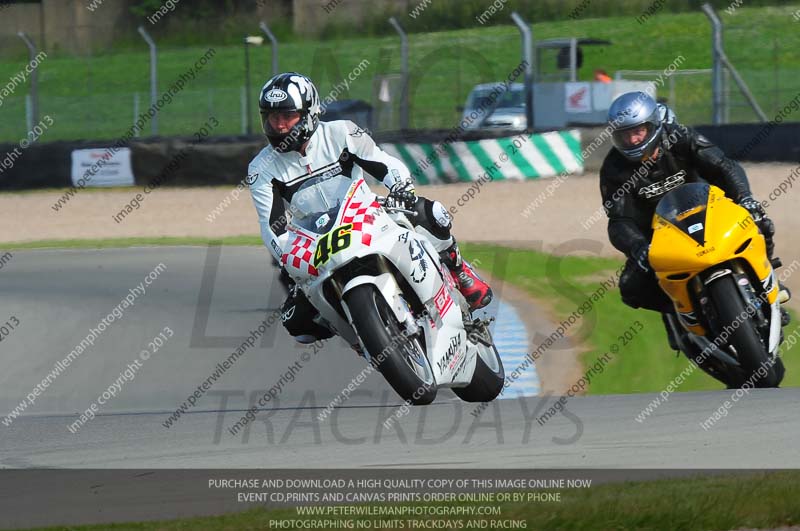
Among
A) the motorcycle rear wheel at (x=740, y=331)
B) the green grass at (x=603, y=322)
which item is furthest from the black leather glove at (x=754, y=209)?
the green grass at (x=603, y=322)

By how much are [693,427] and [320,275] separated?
206cm

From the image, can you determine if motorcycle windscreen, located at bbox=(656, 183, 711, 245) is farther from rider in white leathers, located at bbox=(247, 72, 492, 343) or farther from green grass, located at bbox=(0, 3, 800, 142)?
green grass, located at bbox=(0, 3, 800, 142)

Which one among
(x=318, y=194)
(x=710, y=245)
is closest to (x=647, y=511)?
(x=710, y=245)

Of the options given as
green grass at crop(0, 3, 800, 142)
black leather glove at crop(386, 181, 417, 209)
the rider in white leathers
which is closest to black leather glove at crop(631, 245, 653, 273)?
the rider in white leathers

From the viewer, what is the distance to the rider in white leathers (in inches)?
280

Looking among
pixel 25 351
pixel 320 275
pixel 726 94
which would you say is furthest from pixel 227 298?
pixel 726 94

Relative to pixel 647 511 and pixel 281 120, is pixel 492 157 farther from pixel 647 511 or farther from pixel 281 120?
pixel 647 511

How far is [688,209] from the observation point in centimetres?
721

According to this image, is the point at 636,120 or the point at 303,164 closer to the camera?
the point at 303,164

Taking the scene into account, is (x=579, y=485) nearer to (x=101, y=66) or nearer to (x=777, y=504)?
(x=777, y=504)

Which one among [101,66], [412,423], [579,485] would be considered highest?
[579,485]

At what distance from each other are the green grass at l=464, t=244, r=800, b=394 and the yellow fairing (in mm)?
2399

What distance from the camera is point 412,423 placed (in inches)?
235

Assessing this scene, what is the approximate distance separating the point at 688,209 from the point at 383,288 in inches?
77.9
